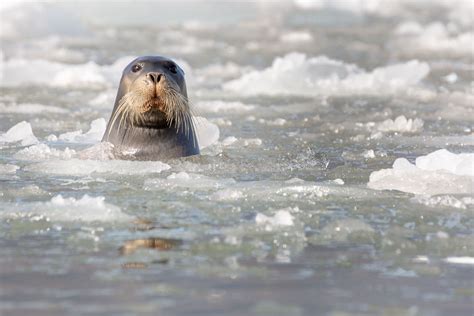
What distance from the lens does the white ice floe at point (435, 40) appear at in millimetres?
15328

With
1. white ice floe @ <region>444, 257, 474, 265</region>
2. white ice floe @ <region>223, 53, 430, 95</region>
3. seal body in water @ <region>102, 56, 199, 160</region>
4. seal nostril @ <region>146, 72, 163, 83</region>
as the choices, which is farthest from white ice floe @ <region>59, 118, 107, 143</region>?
white ice floe @ <region>444, 257, 474, 265</region>

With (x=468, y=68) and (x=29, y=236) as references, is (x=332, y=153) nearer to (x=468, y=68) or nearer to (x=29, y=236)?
(x=29, y=236)

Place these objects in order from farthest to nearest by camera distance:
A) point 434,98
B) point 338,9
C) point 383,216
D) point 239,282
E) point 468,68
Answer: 1. point 338,9
2. point 468,68
3. point 434,98
4. point 383,216
5. point 239,282

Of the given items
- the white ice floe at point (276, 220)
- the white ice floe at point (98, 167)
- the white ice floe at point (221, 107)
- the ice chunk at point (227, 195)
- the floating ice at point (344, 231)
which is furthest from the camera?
the white ice floe at point (221, 107)

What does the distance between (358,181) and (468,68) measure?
7.50 m

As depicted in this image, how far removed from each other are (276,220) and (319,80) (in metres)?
6.63

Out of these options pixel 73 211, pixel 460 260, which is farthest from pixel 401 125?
pixel 460 260

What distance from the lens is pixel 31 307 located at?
3.56m

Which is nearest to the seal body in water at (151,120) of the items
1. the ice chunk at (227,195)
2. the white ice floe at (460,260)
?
the ice chunk at (227,195)

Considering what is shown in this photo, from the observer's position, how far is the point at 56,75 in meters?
11.5

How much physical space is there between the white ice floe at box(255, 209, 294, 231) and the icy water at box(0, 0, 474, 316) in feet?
0.06

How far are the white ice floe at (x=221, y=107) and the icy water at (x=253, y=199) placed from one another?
2 cm

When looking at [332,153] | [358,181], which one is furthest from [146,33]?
[358,181]

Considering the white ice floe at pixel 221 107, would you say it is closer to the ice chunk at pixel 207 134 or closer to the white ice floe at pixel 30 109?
the white ice floe at pixel 30 109
